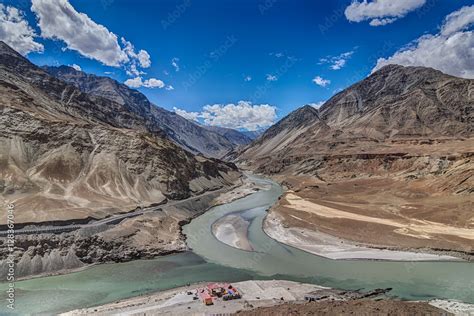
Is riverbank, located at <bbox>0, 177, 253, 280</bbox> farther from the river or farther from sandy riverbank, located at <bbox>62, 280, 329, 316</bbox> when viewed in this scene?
sandy riverbank, located at <bbox>62, 280, 329, 316</bbox>

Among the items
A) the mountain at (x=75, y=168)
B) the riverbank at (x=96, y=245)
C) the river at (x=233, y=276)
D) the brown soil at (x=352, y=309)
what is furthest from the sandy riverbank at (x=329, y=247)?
the mountain at (x=75, y=168)

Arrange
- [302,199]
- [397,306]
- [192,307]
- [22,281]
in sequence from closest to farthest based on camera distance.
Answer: [397,306] < [192,307] < [22,281] < [302,199]

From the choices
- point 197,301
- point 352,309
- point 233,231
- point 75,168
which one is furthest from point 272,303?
point 75,168

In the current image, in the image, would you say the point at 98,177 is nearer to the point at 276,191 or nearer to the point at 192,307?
the point at 192,307

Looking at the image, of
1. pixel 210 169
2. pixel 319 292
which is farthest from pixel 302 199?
pixel 319 292

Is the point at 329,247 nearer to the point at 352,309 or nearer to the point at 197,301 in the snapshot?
the point at 352,309

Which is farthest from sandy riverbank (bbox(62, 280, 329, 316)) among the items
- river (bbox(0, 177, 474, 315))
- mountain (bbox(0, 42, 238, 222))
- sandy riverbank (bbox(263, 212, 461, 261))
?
mountain (bbox(0, 42, 238, 222))

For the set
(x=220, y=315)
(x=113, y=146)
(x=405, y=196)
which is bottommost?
(x=220, y=315)
